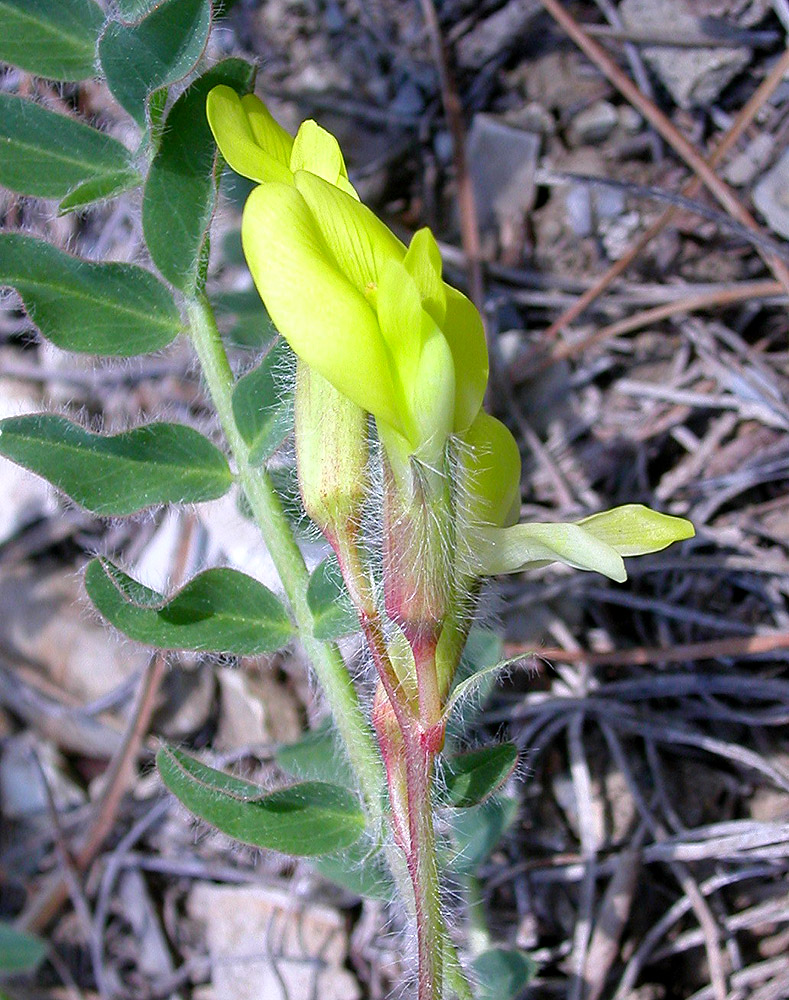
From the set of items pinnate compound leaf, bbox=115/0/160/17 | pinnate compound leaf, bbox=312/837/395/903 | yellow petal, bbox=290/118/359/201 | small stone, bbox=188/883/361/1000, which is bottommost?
small stone, bbox=188/883/361/1000

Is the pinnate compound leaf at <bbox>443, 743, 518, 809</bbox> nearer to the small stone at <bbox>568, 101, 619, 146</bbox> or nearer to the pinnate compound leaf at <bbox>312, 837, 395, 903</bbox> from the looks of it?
the pinnate compound leaf at <bbox>312, 837, 395, 903</bbox>

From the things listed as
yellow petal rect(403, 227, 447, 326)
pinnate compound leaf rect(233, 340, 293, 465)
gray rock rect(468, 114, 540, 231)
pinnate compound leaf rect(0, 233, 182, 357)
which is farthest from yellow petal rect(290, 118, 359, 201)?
gray rock rect(468, 114, 540, 231)

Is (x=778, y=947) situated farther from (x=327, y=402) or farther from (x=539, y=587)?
(x=327, y=402)

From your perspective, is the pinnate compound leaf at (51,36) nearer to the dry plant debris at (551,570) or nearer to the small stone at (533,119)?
the dry plant debris at (551,570)

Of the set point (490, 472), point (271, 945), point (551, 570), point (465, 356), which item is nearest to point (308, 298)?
point (465, 356)

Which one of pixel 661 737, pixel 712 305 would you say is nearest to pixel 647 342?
pixel 712 305

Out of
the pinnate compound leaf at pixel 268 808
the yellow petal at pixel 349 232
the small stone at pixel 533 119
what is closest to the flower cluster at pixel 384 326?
the yellow petal at pixel 349 232
